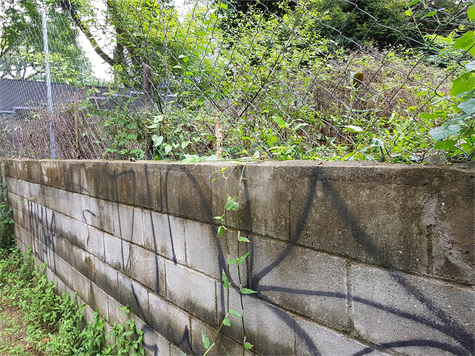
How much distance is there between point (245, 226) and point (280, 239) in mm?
194

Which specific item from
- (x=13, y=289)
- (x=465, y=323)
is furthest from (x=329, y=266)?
(x=13, y=289)

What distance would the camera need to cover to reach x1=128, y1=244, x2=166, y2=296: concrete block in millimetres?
1888

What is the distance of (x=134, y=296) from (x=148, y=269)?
0.29 m

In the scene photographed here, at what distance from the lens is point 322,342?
1069 mm

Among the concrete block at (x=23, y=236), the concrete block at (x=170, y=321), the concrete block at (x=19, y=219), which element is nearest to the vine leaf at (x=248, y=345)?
the concrete block at (x=170, y=321)

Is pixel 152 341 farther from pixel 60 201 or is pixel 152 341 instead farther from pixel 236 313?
pixel 60 201

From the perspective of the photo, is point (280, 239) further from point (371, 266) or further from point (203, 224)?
point (203, 224)

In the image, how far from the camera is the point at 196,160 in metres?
1.59

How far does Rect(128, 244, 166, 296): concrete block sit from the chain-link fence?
0.67 metres

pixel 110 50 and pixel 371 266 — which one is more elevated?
pixel 110 50

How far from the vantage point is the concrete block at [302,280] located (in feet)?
3.37

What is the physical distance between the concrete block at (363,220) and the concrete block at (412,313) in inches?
1.8

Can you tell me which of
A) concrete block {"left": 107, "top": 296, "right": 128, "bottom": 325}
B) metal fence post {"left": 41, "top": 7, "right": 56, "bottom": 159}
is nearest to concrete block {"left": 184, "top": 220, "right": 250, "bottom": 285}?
concrete block {"left": 107, "top": 296, "right": 128, "bottom": 325}

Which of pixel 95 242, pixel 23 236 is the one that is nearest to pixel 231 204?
pixel 95 242
